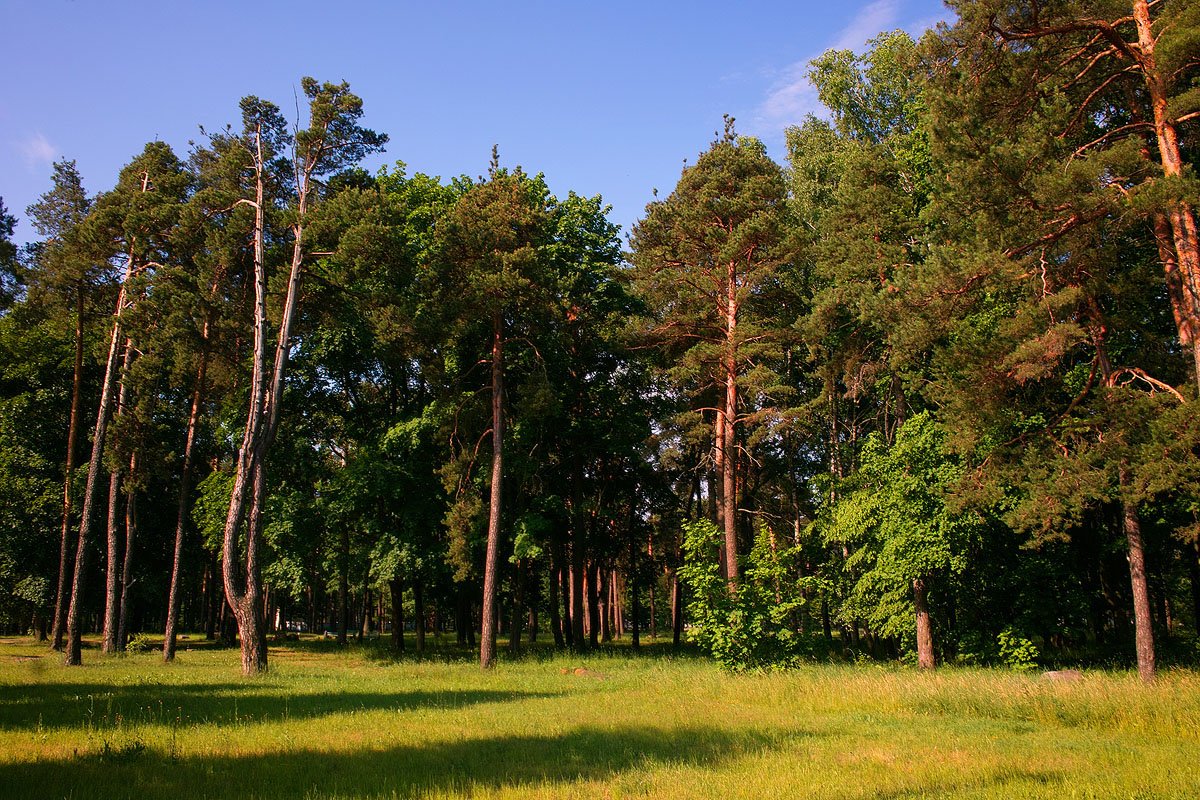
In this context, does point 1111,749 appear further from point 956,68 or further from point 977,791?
point 956,68

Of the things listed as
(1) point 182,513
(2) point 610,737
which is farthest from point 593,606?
(2) point 610,737

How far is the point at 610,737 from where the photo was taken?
10961 mm

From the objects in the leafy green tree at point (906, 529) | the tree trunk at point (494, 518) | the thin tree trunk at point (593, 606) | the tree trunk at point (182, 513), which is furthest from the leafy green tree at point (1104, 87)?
the thin tree trunk at point (593, 606)

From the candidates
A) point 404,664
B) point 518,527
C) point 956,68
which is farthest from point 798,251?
point 404,664

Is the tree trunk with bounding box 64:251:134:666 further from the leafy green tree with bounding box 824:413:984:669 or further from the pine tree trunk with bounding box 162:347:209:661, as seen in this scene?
the leafy green tree with bounding box 824:413:984:669

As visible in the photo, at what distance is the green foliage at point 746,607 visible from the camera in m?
19.2

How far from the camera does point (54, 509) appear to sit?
1280 inches

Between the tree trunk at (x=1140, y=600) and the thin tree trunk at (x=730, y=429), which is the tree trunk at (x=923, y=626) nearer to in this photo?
the thin tree trunk at (x=730, y=429)

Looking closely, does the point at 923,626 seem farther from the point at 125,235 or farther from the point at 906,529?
the point at 125,235

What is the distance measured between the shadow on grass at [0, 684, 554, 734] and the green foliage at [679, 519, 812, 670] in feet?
16.5

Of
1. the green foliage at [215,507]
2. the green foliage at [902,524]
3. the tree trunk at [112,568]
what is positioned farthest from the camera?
the green foliage at [215,507]

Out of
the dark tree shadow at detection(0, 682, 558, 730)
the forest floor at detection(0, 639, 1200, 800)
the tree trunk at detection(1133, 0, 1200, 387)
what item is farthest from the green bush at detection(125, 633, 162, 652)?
the tree trunk at detection(1133, 0, 1200, 387)

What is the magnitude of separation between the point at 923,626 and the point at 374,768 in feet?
59.7

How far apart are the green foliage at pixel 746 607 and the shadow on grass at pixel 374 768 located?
8731 mm
